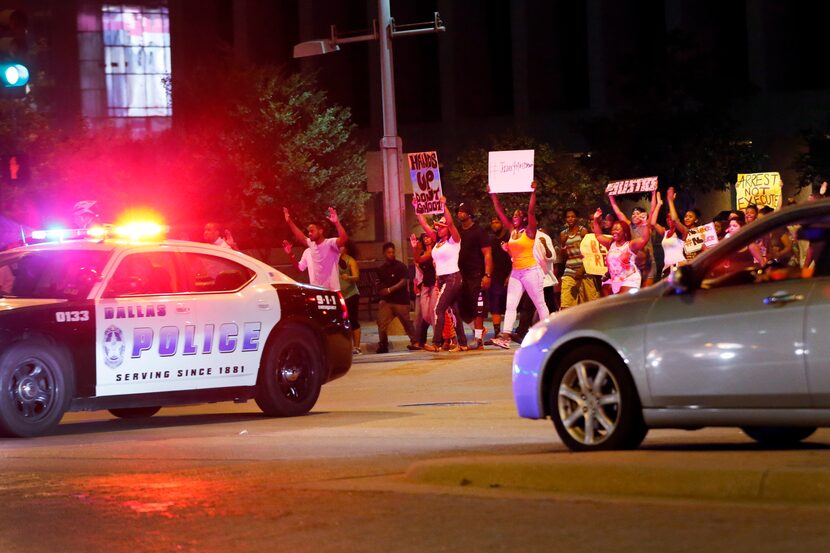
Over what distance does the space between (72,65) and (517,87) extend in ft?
180

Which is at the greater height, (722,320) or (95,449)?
(722,320)

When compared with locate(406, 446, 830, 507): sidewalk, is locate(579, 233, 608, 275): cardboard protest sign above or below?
above

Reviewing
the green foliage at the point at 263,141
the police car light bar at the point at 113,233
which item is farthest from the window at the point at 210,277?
the green foliage at the point at 263,141

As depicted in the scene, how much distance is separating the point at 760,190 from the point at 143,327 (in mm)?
14388

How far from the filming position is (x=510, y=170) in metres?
24.7

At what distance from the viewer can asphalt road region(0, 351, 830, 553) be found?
23.1 feet

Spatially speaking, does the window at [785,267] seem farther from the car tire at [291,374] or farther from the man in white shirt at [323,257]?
the man in white shirt at [323,257]

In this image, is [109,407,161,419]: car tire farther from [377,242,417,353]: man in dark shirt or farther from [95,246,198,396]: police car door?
[377,242,417,353]: man in dark shirt

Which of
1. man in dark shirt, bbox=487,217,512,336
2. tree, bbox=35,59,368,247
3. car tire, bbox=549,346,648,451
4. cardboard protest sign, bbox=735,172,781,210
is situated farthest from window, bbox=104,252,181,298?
tree, bbox=35,59,368,247

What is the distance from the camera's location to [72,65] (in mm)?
110062

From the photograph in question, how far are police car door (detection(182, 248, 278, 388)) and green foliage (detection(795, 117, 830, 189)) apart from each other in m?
35.3

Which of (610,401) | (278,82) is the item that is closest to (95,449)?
(610,401)

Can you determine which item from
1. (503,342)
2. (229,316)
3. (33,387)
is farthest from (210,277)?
(503,342)

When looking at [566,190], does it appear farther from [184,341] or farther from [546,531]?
[546,531]
